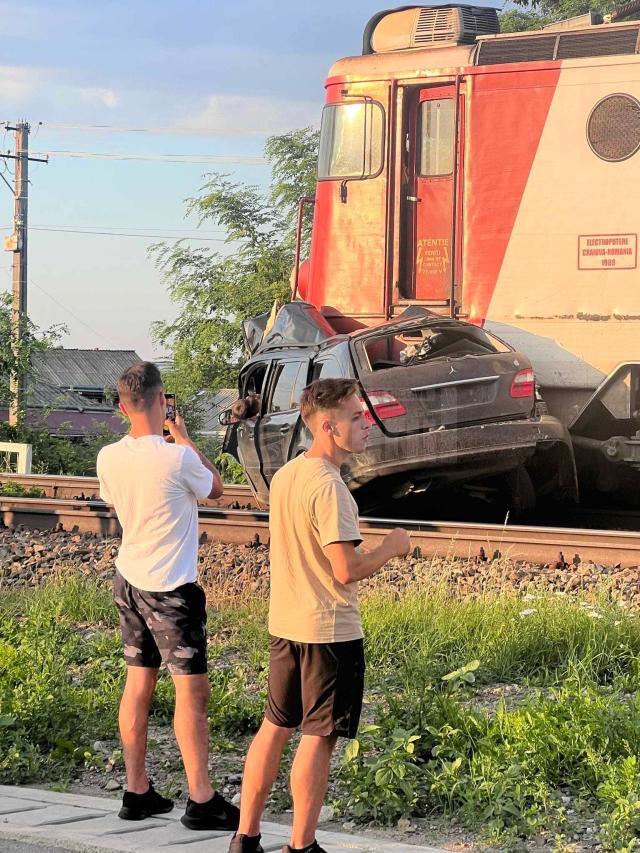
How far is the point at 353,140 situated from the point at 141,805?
8.14 meters

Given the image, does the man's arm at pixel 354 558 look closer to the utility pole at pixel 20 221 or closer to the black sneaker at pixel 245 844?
the black sneaker at pixel 245 844

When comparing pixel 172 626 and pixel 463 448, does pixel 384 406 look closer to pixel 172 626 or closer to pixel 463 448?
pixel 463 448

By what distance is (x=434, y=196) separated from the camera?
36.7ft

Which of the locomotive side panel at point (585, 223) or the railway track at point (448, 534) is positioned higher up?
the locomotive side panel at point (585, 223)

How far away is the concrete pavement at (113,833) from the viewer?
419 cm

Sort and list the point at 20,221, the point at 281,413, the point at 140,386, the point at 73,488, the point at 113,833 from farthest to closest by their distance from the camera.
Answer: the point at 20,221 → the point at 73,488 → the point at 281,413 → the point at 140,386 → the point at 113,833

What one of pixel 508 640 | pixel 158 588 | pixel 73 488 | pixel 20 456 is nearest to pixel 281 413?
pixel 73 488

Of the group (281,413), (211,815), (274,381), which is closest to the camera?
(211,815)

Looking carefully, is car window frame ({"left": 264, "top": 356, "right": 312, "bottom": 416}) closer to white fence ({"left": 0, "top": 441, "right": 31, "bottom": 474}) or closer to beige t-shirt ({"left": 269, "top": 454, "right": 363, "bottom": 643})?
beige t-shirt ({"left": 269, "top": 454, "right": 363, "bottom": 643})

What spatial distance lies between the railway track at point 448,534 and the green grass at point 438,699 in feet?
3.61

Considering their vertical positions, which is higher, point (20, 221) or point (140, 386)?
point (20, 221)

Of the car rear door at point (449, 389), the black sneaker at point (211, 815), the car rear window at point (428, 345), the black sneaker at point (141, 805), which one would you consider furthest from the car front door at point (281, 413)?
the black sneaker at point (211, 815)

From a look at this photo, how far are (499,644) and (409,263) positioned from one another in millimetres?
5263

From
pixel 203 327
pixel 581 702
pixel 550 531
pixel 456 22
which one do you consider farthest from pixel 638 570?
pixel 203 327
